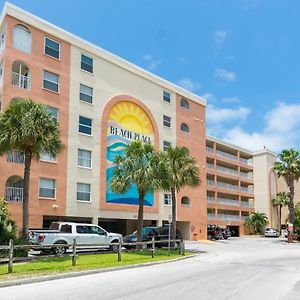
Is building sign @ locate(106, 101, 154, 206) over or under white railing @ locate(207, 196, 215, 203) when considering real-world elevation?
over

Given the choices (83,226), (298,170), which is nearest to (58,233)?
(83,226)

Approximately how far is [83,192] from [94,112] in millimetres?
7343

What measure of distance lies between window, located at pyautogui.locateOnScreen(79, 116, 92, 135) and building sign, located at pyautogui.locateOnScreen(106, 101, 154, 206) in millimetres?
2293

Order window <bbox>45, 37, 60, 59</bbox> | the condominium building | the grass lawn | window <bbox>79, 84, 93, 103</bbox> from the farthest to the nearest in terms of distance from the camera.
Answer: window <bbox>79, 84, 93, 103</bbox> < window <bbox>45, 37, 60, 59</bbox> < the condominium building < the grass lawn

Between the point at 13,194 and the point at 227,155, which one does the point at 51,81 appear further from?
the point at 227,155

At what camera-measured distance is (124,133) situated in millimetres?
41875

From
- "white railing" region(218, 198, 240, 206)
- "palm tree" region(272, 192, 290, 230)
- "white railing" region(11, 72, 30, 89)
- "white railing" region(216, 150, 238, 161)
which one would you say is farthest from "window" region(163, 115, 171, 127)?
"palm tree" region(272, 192, 290, 230)

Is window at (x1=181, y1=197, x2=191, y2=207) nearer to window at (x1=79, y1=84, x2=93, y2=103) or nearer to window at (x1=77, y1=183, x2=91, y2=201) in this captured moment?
window at (x1=77, y1=183, x2=91, y2=201)

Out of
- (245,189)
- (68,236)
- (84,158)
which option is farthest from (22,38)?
(245,189)

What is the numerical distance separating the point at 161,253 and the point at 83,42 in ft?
70.4

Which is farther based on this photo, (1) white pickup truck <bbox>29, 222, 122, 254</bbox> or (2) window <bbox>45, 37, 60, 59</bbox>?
(2) window <bbox>45, 37, 60, 59</bbox>

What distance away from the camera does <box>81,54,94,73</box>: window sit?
128 feet

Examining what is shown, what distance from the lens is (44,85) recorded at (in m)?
35.3

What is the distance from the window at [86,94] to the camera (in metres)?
→ 38.3
